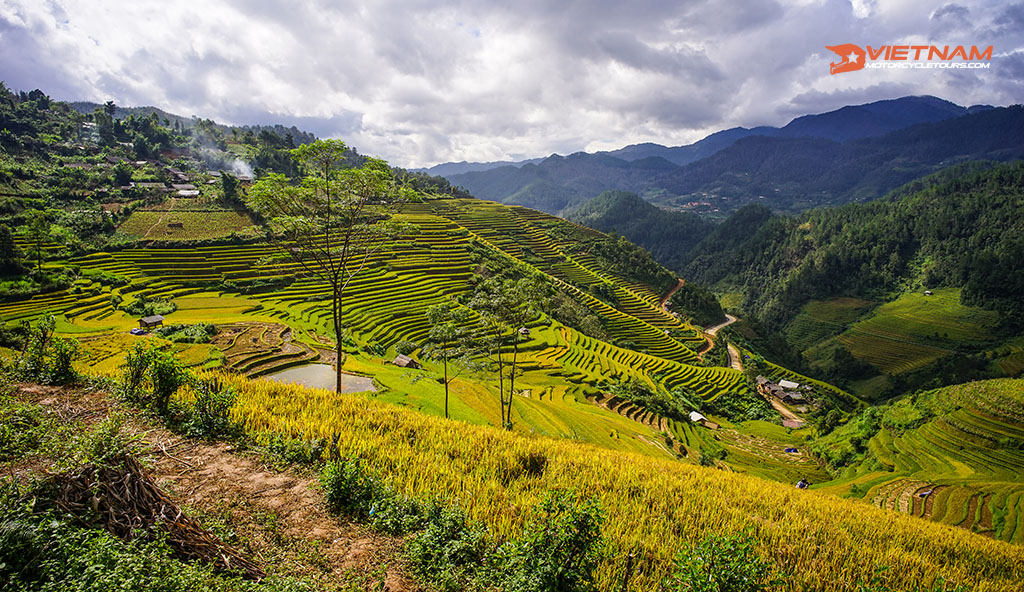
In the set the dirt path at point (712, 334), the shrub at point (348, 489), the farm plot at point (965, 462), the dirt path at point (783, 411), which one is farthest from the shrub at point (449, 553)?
the dirt path at point (712, 334)

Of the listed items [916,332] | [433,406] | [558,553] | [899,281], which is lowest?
[916,332]

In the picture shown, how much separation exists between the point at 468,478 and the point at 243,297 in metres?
47.4

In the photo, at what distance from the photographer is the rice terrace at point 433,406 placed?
12.1 feet

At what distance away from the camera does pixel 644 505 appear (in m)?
5.76

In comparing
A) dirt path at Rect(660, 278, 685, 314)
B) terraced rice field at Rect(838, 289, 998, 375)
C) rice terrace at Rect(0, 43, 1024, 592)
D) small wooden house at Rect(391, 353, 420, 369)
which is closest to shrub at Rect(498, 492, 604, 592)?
rice terrace at Rect(0, 43, 1024, 592)

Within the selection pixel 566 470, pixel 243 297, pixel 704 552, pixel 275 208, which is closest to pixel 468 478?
pixel 566 470

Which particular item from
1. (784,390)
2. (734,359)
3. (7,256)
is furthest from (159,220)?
(734,359)

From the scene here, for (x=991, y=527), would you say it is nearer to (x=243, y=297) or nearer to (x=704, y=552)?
(x=704, y=552)

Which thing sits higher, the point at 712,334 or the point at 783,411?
the point at 712,334

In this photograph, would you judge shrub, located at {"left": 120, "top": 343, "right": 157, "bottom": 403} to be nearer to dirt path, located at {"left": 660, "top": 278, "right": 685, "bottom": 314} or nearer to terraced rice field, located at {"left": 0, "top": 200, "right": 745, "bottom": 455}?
terraced rice field, located at {"left": 0, "top": 200, "right": 745, "bottom": 455}

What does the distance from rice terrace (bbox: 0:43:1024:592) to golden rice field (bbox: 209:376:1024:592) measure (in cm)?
6

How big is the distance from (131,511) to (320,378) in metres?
21.9

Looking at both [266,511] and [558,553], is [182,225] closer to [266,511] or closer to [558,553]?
[266,511]

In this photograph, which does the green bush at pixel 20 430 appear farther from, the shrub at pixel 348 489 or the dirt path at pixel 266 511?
the shrub at pixel 348 489
